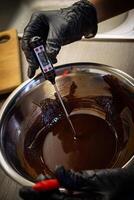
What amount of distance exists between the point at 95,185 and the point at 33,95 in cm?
38

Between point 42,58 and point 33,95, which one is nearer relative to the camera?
point 42,58

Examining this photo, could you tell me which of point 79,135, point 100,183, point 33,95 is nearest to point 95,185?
point 100,183

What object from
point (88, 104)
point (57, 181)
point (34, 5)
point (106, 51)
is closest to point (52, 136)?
point (88, 104)

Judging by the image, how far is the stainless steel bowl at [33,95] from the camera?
747 millimetres

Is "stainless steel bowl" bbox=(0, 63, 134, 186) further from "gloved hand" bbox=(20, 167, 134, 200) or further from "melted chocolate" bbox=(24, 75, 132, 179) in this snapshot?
"gloved hand" bbox=(20, 167, 134, 200)

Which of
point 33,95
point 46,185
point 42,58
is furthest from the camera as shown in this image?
point 33,95

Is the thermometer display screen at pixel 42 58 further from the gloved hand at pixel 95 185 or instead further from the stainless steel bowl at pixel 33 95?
the gloved hand at pixel 95 185

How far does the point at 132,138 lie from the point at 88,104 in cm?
18

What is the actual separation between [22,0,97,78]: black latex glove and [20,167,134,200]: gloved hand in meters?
0.32

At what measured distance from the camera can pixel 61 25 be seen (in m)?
0.84

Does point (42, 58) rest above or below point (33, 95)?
above

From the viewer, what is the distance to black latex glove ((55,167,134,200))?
56 centimetres

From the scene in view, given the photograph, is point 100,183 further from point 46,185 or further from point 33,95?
point 33,95

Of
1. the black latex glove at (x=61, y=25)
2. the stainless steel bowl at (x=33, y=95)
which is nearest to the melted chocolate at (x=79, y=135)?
the stainless steel bowl at (x=33, y=95)
